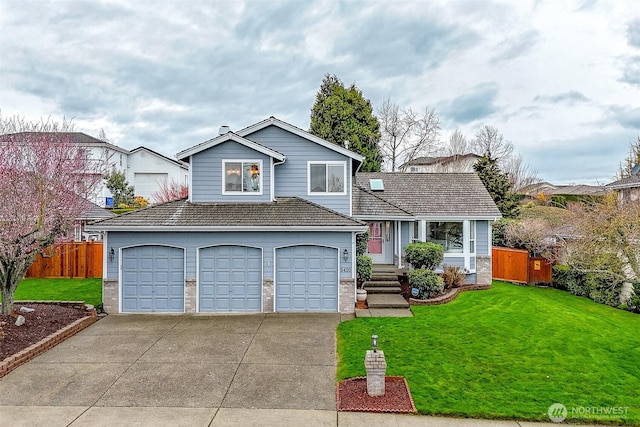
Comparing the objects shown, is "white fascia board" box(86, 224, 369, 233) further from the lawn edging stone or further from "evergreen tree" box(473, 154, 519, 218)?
"evergreen tree" box(473, 154, 519, 218)

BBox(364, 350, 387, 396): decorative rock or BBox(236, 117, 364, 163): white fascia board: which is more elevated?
BBox(236, 117, 364, 163): white fascia board

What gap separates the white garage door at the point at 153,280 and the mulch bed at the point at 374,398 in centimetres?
814

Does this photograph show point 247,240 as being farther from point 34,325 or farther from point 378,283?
point 34,325

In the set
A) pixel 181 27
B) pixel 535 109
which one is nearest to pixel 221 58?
pixel 181 27

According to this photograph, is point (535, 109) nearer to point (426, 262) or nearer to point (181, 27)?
point (426, 262)

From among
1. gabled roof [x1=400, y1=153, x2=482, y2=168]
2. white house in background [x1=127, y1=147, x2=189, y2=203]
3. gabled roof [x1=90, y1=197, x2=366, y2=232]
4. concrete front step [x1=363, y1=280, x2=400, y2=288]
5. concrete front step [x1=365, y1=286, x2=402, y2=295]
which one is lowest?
concrete front step [x1=365, y1=286, x2=402, y2=295]

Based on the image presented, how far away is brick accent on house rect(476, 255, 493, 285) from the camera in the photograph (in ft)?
59.2

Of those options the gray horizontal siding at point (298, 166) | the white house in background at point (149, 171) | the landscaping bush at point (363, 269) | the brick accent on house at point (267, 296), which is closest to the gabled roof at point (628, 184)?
the landscaping bush at point (363, 269)

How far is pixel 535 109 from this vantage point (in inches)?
1113

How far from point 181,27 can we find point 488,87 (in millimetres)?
18473

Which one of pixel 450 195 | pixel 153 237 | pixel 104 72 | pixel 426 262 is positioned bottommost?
pixel 426 262

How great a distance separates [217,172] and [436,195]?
1057cm

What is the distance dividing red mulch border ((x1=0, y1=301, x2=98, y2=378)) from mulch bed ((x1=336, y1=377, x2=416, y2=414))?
735cm

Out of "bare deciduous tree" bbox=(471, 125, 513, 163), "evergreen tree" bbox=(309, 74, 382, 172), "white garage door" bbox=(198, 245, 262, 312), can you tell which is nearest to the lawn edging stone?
"white garage door" bbox=(198, 245, 262, 312)
